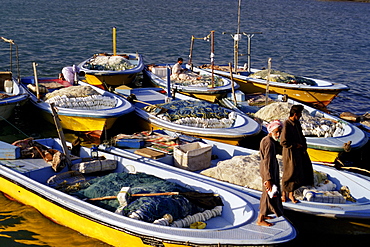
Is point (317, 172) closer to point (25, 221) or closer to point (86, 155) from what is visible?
point (86, 155)

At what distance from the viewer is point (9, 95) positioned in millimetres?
14617

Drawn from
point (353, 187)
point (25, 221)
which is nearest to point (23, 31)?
point (25, 221)

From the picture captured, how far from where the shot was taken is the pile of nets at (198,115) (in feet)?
42.3

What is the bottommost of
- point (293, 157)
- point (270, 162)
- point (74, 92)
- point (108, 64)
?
point (74, 92)

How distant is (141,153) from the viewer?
10.5 meters

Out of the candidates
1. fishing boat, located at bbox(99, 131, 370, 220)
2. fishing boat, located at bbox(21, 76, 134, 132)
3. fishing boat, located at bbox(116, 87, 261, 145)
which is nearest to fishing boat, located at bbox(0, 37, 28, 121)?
fishing boat, located at bbox(21, 76, 134, 132)

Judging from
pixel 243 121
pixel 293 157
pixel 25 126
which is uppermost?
pixel 293 157

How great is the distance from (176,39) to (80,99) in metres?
20.5

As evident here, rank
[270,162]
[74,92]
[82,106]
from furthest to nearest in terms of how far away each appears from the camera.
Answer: [74,92]
[82,106]
[270,162]

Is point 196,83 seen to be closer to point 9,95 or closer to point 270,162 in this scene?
point 9,95

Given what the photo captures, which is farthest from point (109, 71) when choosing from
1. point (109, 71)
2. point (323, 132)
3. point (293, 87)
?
point (323, 132)

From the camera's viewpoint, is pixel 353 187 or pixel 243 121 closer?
pixel 353 187

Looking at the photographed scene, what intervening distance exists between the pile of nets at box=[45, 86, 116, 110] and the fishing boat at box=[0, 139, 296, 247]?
3.79 metres

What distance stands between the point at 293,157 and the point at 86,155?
4785 mm
